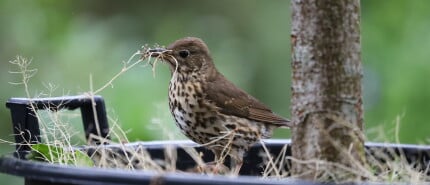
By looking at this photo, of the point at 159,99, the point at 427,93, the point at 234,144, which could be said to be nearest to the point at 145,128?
the point at 159,99

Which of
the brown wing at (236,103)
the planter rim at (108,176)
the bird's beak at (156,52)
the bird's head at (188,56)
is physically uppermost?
the bird's beak at (156,52)

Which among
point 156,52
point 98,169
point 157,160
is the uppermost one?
point 156,52

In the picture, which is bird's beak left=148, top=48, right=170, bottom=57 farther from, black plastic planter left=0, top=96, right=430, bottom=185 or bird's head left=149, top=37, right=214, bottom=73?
black plastic planter left=0, top=96, right=430, bottom=185

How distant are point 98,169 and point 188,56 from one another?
4.74 feet

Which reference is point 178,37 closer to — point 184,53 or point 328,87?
point 184,53

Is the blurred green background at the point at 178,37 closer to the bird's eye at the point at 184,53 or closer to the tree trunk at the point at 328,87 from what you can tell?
the bird's eye at the point at 184,53

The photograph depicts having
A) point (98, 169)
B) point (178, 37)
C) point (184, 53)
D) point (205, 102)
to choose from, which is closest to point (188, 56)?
point (184, 53)

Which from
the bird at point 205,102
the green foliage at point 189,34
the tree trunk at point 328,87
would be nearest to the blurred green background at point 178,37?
the green foliage at point 189,34

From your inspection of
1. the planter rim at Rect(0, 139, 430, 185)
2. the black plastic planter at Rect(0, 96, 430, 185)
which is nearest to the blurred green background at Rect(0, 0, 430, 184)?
the black plastic planter at Rect(0, 96, 430, 185)

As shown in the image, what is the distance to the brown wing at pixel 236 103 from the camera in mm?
2992

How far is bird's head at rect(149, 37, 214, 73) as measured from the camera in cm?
298

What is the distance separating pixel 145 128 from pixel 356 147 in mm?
1471

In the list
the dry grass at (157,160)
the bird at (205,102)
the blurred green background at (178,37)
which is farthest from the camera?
the blurred green background at (178,37)

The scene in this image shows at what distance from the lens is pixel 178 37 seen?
12.6ft
